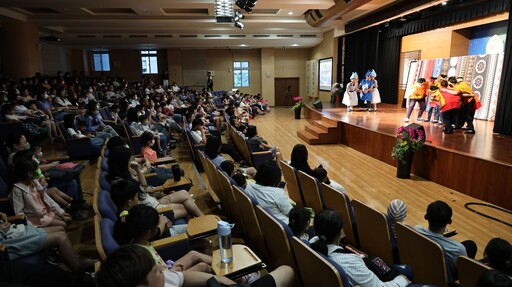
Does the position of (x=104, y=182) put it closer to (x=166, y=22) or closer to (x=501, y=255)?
(x=501, y=255)

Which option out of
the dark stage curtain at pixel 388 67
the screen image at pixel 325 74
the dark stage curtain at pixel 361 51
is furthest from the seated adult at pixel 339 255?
the screen image at pixel 325 74

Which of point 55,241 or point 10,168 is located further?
point 10,168

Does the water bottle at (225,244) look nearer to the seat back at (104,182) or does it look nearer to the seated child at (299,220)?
the seated child at (299,220)

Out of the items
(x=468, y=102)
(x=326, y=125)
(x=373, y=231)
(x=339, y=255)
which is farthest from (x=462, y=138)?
(x=339, y=255)

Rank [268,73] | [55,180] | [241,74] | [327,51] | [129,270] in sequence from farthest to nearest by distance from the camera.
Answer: [241,74]
[268,73]
[327,51]
[55,180]
[129,270]

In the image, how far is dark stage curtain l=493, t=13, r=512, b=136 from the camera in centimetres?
589

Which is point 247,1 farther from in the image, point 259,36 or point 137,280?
point 259,36

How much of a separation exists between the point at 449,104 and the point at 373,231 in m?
5.00

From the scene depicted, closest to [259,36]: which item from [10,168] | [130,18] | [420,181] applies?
[130,18]

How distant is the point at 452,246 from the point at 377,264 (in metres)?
0.56

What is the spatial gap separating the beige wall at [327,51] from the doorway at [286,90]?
7.10ft

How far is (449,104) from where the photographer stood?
6.38 m

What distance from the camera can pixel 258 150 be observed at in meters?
5.66

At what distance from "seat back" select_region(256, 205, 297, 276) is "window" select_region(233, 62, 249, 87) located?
667 inches
